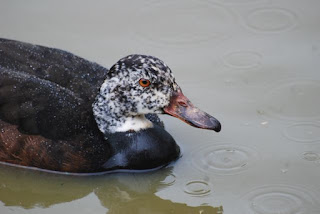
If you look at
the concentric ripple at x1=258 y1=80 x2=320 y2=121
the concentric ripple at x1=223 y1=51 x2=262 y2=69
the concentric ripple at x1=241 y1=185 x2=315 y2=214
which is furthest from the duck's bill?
the concentric ripple at x1=223 y1=51 x2=262 y2=69

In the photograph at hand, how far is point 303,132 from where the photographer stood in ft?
26.1

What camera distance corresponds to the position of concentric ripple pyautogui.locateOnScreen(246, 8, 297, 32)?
9.55 meters

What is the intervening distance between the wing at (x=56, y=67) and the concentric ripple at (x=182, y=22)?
1.76 meters

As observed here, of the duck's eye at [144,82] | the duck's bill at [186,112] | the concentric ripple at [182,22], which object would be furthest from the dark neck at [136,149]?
the concentric ripple at [182,22]

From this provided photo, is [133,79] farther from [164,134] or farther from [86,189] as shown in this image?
[86,189]

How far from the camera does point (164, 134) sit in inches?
301

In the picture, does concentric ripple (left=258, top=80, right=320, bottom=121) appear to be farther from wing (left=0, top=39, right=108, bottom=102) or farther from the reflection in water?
wing (left=0, top=39, right=108, bottom=102)

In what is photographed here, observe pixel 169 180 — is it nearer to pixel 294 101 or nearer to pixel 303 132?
pixel 303 132

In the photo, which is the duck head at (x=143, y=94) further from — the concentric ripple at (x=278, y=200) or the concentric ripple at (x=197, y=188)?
the concentric ripple at (x=278, y=200)

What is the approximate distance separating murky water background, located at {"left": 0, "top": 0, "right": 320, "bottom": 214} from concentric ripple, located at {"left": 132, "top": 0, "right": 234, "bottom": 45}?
1cm

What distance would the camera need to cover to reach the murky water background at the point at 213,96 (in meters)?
7.27

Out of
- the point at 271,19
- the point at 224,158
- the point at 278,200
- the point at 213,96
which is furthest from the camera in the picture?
the point at 271,19

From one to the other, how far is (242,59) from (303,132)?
1.50 meters

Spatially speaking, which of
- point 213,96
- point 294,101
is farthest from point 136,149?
point 294,101
